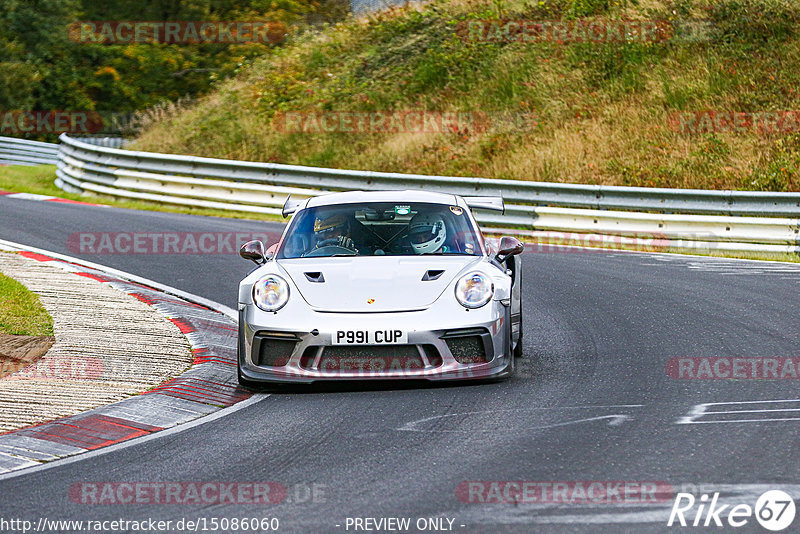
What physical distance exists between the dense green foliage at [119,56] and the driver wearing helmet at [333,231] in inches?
1343

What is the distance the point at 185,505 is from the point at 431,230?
4050 mm

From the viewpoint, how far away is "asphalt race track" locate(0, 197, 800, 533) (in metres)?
5.03

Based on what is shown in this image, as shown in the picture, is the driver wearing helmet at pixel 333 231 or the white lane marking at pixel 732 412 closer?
the white lane marking at pixel 732 412

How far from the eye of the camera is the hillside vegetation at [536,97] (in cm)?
2173

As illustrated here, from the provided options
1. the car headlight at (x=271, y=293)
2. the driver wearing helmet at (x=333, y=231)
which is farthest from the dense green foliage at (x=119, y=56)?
the car headlight at (x=271, y=293)

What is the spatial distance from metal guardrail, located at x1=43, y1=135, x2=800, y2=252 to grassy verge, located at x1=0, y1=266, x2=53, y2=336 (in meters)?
9.18

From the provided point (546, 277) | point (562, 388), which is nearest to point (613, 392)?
point (562, 388)

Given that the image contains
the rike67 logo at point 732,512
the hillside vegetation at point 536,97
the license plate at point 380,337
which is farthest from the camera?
the hillside vegetation at point 536,97

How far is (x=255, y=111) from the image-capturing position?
28938 mm

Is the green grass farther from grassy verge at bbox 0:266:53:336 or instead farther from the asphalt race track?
the asphalt race track

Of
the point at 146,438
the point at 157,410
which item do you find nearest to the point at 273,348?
the point at 157,410

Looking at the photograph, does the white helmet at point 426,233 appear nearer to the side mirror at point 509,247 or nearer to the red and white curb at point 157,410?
the side mirror at point 509,247

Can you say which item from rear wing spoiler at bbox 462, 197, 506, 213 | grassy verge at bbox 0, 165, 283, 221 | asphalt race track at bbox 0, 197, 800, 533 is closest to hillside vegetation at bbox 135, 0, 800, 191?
grassy verge at bbox 0, 165, 283, 221

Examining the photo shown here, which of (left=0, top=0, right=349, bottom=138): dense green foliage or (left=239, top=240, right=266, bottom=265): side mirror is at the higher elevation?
(left=0, top=0, right=349, bottom=138): dense green foliage
